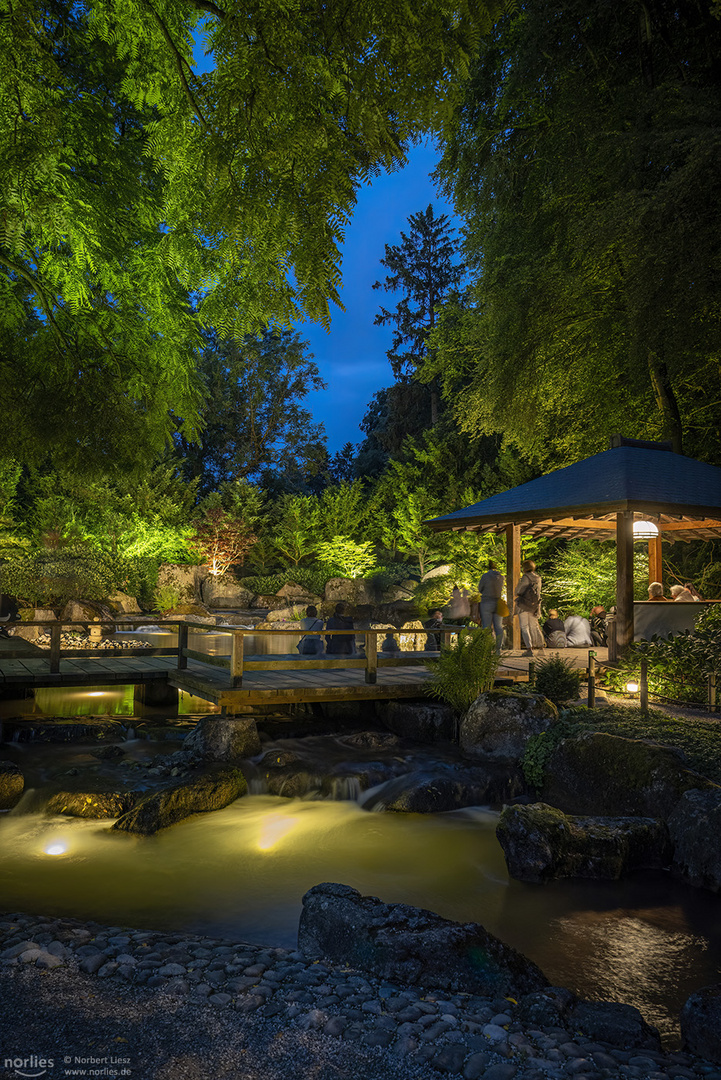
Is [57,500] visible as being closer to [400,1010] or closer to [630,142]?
[630,142]

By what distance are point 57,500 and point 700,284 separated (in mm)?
20470

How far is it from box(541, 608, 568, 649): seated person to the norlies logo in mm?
11912

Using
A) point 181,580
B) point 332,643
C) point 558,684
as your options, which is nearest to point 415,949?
point 558,684

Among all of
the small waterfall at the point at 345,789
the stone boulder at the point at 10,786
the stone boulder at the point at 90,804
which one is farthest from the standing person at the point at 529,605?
the stone boulder at the point at 10,786

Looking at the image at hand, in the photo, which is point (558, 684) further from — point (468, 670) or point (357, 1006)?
point (357, 1006)

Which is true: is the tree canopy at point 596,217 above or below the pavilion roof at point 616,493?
above

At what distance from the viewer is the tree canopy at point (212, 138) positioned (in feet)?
8.13

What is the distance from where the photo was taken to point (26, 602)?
712 inches

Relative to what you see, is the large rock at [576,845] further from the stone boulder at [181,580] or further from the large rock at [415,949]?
the stone boulder at [181,580]

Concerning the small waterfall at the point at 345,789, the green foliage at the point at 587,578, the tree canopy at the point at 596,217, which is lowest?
the small waterfall at the point at 345,789

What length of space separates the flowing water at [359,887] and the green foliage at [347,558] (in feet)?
55.7

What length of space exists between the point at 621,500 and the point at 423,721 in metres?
4.19

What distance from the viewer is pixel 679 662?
8891 millimetres

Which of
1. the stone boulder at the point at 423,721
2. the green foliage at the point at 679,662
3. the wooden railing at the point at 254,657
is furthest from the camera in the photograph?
the stone boulder at the point at 423,721
